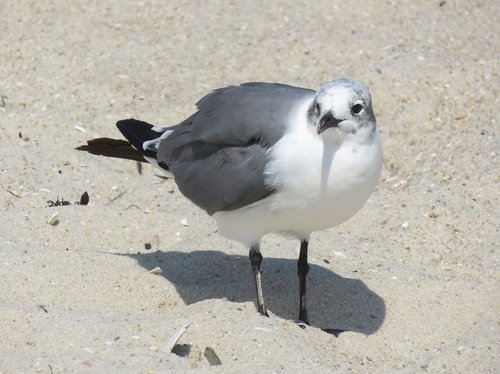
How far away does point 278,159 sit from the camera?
432 centimetres

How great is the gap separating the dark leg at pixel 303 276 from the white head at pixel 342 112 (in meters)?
0.76

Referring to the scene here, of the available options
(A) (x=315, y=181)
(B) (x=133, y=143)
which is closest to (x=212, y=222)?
(B) (x=133, y=143)

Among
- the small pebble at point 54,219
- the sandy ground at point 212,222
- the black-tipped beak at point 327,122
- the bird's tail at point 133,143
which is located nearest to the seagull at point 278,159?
the black-tipped beak at point 327,122

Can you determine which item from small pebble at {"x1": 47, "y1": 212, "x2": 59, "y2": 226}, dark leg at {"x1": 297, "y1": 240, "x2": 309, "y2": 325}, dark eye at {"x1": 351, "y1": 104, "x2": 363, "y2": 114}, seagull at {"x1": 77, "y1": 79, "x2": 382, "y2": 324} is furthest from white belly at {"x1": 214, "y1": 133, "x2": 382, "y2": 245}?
small pebble at {"x1": 47, "y1": 212, "x2": 59, "y2": 226}

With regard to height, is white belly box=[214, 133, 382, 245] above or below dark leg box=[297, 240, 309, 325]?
above

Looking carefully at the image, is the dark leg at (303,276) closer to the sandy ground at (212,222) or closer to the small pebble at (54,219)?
the sandy ground at (212,222)

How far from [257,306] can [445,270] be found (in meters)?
1.11

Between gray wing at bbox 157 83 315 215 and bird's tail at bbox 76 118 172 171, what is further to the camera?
bird's tail at bbox 76 118 172 171

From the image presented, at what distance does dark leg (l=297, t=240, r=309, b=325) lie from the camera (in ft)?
15.6

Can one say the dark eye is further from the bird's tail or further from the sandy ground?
the bird's tail

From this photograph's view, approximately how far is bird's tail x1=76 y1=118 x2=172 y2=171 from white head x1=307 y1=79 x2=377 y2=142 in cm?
124

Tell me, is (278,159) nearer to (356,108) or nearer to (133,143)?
(356,108)

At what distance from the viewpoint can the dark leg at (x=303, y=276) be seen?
A: 4.75 metres

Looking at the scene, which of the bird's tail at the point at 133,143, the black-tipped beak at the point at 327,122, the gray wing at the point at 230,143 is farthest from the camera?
the bird's tail at the point at 133,143
